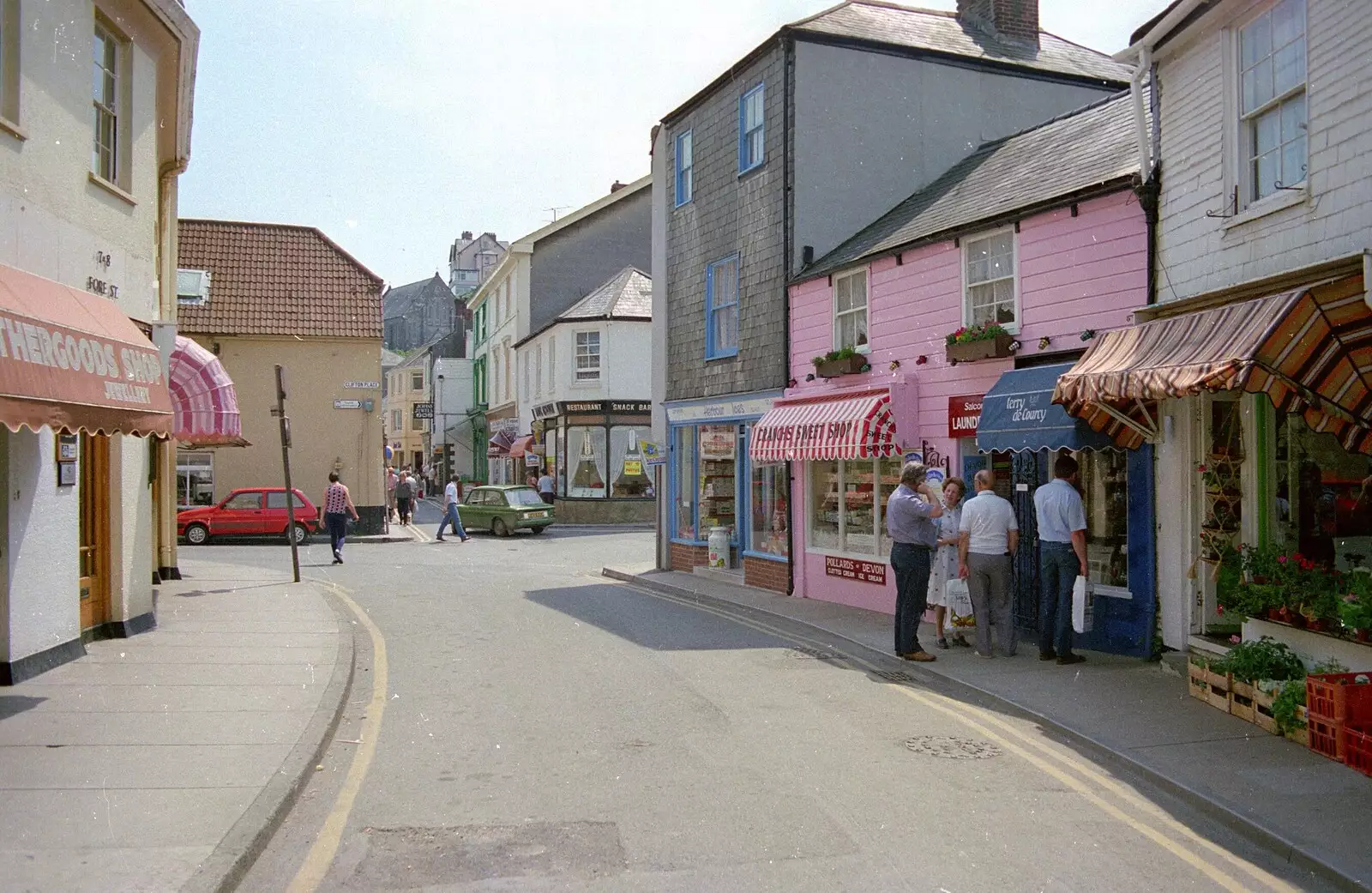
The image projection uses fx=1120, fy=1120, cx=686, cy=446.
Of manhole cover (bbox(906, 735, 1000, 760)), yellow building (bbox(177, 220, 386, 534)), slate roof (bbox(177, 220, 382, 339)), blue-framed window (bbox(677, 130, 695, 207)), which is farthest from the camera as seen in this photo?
yellow building (bbox(177, 220, 386, 534))

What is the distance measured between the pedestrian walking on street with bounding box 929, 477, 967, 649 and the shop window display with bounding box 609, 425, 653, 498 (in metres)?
26.5

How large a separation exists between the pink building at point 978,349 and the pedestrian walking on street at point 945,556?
61 centimetres

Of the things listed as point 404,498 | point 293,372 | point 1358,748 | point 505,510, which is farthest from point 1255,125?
point 404,498

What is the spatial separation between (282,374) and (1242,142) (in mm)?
13985

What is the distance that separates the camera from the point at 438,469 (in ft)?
216

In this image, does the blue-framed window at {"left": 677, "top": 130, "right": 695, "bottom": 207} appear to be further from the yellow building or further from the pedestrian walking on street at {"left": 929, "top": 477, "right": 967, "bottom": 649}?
the yellow building

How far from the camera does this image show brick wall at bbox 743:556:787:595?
17.5 metres

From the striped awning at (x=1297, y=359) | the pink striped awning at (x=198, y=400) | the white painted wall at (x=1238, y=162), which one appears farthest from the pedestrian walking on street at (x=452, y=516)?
the striped awning at (x=1297, y=359)

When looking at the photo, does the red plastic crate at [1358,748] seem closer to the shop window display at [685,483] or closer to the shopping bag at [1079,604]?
the shopping bag at [1079,604]

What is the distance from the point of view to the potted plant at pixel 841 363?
15164 millimetres

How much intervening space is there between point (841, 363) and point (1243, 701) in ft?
25.9

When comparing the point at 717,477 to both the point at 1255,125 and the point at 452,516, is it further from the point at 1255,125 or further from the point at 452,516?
the point at 452,516

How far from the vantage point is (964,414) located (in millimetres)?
13094

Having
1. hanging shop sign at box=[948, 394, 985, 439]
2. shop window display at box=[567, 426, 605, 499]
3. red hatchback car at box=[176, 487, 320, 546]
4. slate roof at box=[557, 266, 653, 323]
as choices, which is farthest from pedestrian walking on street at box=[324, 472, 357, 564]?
slate roof at box=[557, 266, 653, 323]
